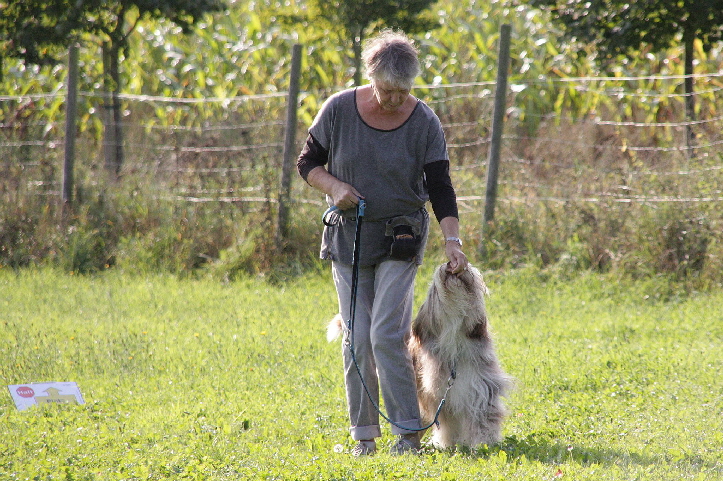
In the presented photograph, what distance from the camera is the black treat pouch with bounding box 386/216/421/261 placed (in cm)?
446

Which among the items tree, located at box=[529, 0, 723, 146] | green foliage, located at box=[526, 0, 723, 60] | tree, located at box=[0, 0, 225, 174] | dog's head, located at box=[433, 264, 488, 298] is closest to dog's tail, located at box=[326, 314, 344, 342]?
dog's head, located at box=[433, 264, 488, 298]

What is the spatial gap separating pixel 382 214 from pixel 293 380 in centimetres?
200

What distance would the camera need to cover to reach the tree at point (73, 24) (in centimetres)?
1054

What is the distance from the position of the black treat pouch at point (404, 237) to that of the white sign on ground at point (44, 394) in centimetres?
243

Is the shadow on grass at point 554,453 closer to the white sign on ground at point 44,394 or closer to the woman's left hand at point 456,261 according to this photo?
the woman's left hand at point 456,261

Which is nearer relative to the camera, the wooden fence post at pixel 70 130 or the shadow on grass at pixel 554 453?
the shadow on grass at pixel 554 453

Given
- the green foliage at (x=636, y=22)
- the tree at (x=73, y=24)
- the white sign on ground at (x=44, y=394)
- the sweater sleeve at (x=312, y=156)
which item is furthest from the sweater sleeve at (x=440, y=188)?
the tree at (x=73, y=24)

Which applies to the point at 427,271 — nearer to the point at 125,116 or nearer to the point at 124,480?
the point at 124,480

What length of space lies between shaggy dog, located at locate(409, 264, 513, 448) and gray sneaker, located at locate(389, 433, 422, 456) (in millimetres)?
140

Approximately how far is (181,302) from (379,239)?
418cm

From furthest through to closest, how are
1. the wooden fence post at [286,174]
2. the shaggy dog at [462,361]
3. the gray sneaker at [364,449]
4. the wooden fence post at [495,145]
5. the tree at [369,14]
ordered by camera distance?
1. the tree at [369,14]
2. the wooden fence post at [286,174]
3. the wooden fence post at [495,145]
4. the gray sneaker at [364,449]
5. the shaggy dog at [462,361]

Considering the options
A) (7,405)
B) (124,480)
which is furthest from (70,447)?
(7,405)

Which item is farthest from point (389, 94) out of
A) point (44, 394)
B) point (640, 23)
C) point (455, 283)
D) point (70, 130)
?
point (70, 130)

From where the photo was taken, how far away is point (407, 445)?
455cm
